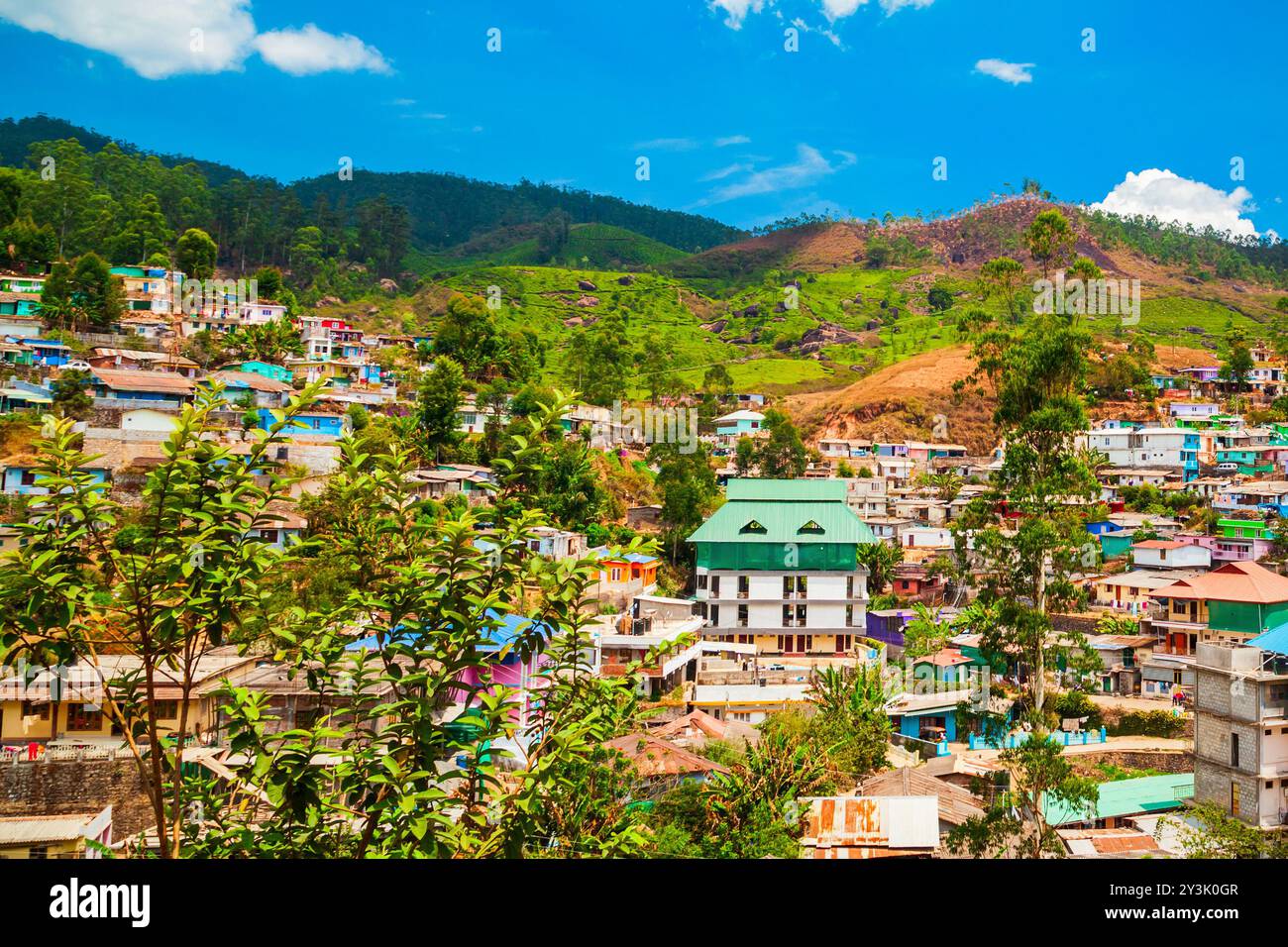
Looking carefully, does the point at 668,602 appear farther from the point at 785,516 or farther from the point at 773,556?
the point at 785,516

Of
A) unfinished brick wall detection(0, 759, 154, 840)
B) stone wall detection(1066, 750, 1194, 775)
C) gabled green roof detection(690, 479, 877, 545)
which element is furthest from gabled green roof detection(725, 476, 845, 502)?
unfinished brick wall detection(0, 759, 154, 840)

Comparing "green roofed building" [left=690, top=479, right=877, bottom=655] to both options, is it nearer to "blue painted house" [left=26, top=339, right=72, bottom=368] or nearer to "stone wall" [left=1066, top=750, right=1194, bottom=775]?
"stone wall" [left=1066, top=750, right=1194, bottom=775]

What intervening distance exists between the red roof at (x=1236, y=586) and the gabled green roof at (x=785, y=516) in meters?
6.75

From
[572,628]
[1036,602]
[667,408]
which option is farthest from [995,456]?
[572,628]

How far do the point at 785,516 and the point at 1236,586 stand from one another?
9.39m

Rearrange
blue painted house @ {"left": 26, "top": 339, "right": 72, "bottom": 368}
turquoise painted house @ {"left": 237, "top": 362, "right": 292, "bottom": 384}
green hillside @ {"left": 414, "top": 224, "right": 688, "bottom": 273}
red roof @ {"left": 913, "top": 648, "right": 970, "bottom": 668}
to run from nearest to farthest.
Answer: red roof @ {"left": 913, "top": 648, "right": 970, "bottom": 668} < blue painted house @ {"left": 26, "top": 339, "right": 72, "bottom": 368} < turquoise painted house @ {"left": 237, "top": 362, "right": 292, "bottom": 384} < green hillside @ {"left": 414, "top": 224, "right": 688, "bottom": 273}

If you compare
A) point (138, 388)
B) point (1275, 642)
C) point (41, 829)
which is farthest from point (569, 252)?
point (41, 829)

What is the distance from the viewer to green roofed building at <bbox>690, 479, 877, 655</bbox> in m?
22.8

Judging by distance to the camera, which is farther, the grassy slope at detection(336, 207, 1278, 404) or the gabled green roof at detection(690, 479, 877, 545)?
the grassy slope at detection(336, 207, 1278, 404)

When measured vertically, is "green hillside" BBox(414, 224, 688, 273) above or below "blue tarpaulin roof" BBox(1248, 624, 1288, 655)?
above

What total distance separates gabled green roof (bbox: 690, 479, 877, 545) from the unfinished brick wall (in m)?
14.7

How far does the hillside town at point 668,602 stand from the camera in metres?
2.95
